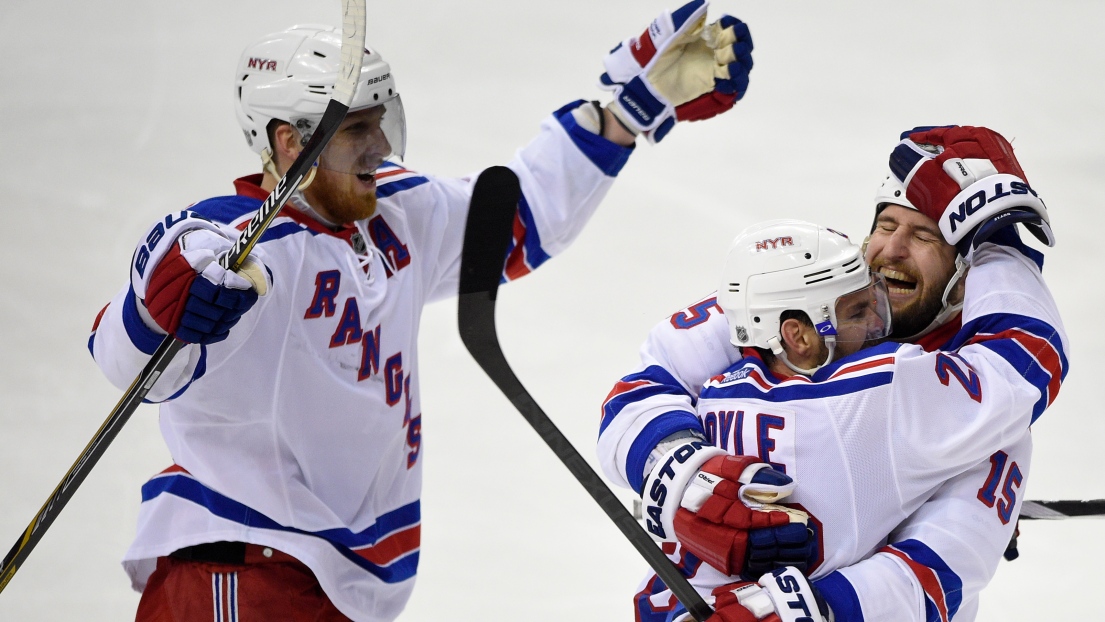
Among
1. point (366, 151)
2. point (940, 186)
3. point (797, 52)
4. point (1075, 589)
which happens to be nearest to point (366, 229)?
point (366, 151)

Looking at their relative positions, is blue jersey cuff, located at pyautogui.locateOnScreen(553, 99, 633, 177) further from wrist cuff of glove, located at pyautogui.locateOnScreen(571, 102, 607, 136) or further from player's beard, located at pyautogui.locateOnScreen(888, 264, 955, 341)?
player's beard, located at pyautogui.locateOnScreen(888, 264, 955, 341)

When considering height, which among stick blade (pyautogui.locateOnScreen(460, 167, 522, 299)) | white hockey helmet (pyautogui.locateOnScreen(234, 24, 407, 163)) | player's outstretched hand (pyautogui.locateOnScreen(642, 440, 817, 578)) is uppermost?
white hockey helmet (pyautogui.locateOnScreen(234, 24, 407, 163))

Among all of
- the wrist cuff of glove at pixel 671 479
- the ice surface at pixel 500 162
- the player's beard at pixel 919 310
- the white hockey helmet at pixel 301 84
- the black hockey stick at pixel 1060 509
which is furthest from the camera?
the ice surface at pixel 500 162

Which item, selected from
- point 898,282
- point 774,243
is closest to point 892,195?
point 898,282

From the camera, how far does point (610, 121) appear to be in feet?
8.22

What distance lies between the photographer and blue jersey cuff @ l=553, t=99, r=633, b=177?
8.17ft

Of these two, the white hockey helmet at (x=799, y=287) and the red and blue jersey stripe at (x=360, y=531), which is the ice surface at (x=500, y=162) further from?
the white hockey helmet at (x=799, y=287)

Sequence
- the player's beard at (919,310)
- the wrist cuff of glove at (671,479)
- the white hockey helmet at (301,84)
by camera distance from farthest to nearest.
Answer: the white hockey helmet at (301,84), the player's beard at (919,310), the wrist cuff of glove at (671,479)

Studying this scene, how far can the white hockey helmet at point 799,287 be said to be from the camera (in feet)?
6.12

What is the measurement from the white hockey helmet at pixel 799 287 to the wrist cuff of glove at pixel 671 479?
0.65 feet

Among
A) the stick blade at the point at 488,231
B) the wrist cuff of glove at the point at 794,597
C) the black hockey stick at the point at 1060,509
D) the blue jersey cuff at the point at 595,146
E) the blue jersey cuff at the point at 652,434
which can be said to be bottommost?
the black hockey stick at the point at 1060,509

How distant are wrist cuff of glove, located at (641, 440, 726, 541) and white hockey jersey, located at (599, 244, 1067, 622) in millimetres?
45

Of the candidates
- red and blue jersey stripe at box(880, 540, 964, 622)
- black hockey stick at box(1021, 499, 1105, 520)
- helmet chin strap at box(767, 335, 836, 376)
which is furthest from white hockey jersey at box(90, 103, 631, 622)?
black hockey stick at box(1021, 499, 1105, 520)

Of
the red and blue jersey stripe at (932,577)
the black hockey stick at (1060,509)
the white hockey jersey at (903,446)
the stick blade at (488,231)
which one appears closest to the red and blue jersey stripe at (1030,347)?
the white hockey jersey at (903,446)
